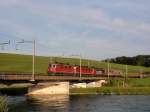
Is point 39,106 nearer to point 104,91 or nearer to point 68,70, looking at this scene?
point 104,91

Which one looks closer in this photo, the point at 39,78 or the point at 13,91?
the point at 39,78

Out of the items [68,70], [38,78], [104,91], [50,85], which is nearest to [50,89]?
[50,85]

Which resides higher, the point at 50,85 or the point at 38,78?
the point at 38,78

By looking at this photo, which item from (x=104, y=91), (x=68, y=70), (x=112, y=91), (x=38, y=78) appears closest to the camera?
(x=38, y=78)

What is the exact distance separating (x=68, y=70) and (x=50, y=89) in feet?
43.2

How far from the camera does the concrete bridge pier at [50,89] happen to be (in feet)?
426

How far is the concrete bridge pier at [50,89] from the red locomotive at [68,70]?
6181 mm

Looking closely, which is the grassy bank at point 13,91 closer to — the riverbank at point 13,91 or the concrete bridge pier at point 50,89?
the riverbank at point 13,91

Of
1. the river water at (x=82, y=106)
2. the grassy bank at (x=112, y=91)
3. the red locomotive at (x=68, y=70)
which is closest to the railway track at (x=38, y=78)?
the red locomotive at (x=68, y=70)

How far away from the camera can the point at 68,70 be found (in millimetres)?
143000

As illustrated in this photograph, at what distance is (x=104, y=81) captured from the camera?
529 feet

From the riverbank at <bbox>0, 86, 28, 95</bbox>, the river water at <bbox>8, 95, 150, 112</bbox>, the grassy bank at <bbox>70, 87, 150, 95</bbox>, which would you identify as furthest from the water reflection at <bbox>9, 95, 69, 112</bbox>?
the riverbank at <bbox>0, 86, 28, 95</bbox>

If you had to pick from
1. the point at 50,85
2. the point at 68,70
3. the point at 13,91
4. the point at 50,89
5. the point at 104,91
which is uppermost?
the point at 68,70

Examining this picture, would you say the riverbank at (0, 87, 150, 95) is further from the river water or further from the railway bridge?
the river water
